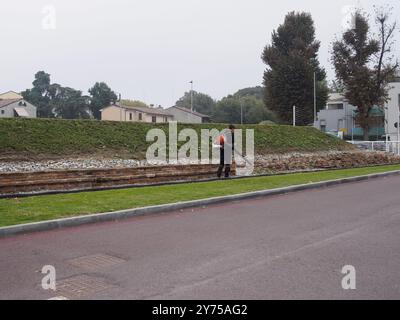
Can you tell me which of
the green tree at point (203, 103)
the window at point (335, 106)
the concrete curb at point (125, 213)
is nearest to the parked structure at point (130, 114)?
the window at point (335, 106)

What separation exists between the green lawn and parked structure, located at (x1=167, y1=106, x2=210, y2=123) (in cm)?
6711

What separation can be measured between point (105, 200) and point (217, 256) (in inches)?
206

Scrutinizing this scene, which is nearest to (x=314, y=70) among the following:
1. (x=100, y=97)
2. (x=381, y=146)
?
(x=381, y=146)

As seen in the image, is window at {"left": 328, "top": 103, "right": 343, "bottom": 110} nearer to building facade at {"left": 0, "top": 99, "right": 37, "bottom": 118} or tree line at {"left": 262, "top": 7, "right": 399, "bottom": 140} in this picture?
tree line at {"left": 262, "top": 7, "right": 399, "bottom": 140}

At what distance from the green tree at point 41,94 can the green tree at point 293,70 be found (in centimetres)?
4773

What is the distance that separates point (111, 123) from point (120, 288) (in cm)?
1850

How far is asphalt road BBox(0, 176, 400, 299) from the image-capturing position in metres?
5.15

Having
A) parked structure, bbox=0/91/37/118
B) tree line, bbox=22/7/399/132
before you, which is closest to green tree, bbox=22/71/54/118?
parked structure, bbox=0/91/37/118

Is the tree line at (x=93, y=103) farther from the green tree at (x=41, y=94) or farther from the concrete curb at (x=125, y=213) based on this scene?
the concrete curb at (x=125, y=213)

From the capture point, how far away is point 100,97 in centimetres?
9931

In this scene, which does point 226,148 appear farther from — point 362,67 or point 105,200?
point 362,67

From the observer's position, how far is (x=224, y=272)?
5797 millimetres

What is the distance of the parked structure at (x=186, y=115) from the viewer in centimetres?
8244

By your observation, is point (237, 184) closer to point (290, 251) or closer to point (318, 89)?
point (290, 251)
